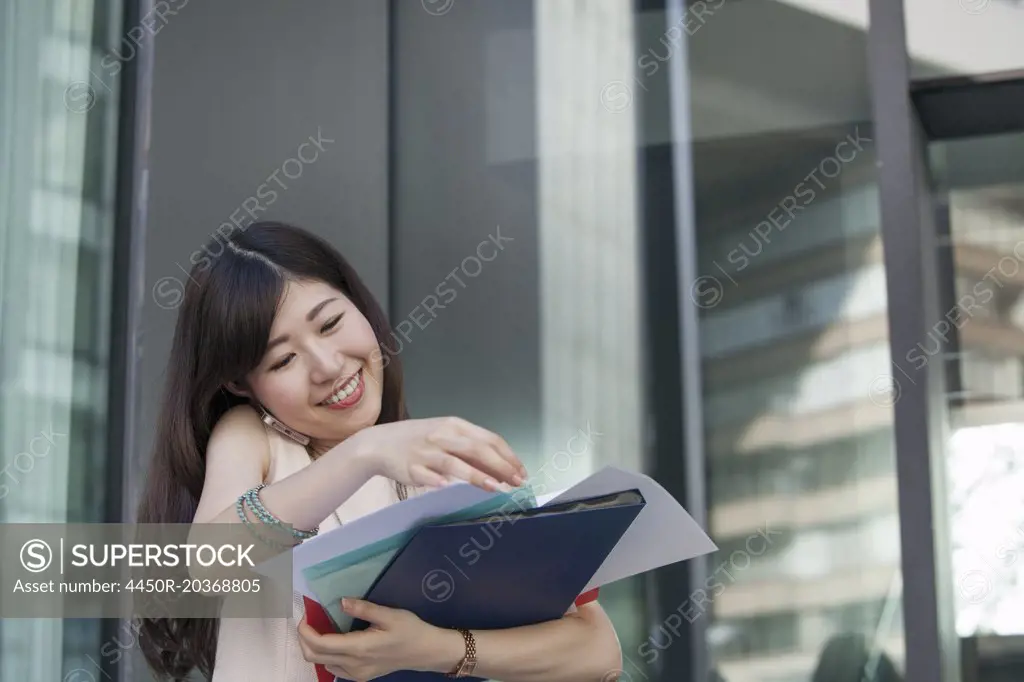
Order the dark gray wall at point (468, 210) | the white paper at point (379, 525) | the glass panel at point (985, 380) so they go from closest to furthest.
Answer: the white paper at point (379, 525)
the glass panel at point (985, 380)
the dark gray wall at point (468, 210)

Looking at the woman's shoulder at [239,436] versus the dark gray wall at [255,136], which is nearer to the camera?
the woman's shoulder at [239,436]

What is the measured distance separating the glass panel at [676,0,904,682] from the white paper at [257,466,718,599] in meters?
1.80

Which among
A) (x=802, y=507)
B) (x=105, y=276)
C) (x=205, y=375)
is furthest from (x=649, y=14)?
(x=205, y=375)

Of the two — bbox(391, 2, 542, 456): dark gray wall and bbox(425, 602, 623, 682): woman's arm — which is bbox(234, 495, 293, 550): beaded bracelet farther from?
bbox(391, 2, 542, 456): dark gray wall

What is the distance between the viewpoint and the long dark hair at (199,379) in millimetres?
1354

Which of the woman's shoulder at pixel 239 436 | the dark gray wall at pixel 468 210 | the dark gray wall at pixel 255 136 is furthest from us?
the dark gray wall at pixel 468 210

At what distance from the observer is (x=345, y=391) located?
1382 millimetres

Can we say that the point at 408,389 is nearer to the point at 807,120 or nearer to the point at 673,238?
the point at 673,238

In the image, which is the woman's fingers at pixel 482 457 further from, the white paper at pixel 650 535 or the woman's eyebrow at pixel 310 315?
the woman's eyebrow at pixel 310 315

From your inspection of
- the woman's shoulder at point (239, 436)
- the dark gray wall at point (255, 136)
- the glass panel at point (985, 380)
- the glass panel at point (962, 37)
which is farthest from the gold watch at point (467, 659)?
the glass panel at point (962, 37)

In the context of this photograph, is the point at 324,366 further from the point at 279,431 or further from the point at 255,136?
the point at 255,136

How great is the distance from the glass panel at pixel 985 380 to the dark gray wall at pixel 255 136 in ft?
4.60

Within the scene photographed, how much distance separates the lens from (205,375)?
4.46ft

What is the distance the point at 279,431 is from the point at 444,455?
14.7 inches
